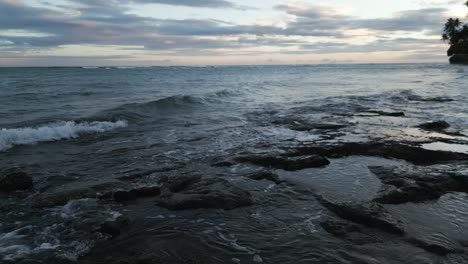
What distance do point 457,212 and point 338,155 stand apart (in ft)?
9.39

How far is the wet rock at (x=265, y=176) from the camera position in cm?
564

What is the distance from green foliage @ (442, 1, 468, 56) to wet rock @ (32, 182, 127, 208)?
8685cm

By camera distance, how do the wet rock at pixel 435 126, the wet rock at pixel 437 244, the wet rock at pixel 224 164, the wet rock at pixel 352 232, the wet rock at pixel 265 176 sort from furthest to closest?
the wet rock at pixel 435 126, the wet rock at pixel 224 164, the wet rock at pixel 265 176, the wet rock at pixel 352 232, the wet rock at pixel 437 244

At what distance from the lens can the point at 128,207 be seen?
464 centimetres

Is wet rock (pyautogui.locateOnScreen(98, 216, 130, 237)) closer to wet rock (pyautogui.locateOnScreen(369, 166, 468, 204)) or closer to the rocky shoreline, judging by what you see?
the rocky shoreline

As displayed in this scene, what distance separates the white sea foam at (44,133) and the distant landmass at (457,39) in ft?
265

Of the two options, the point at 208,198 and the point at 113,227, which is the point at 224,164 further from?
the point at 113,227

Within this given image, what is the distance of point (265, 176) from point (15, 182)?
4.17 m

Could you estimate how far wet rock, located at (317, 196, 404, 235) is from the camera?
3793 mm

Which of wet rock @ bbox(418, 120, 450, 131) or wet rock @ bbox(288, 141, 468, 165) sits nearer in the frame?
wet rock @ bbox(288, 141, 468, 165)

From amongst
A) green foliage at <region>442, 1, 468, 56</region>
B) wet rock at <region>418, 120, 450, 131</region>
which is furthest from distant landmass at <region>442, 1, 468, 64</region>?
wet rock at <region>418, 120, 450, 131</region>

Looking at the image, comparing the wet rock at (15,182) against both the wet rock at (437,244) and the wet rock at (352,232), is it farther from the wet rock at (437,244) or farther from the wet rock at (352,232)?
the wet rock at (437,244)

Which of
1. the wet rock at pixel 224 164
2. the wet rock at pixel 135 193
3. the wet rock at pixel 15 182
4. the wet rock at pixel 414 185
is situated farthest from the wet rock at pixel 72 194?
→ the wet rock at pixel 414 185

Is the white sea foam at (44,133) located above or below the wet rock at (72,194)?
above
